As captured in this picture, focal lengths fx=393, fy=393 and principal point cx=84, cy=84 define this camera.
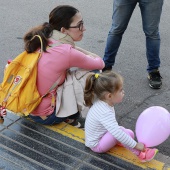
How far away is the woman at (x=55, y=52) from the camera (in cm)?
310

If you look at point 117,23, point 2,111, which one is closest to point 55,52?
point 2,111

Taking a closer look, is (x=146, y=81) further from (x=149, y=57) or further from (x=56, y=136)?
(x=56, y=136)

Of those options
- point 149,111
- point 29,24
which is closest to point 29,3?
point 29,24

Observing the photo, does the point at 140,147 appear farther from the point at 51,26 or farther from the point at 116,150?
the point at 51,26

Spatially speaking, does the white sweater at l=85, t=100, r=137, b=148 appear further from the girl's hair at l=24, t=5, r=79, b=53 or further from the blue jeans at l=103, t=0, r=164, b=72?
the blue jeans at l=103, t=0, r=164, b=72

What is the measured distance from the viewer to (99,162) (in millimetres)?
2883

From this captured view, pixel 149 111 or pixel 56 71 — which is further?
pixel 56 71

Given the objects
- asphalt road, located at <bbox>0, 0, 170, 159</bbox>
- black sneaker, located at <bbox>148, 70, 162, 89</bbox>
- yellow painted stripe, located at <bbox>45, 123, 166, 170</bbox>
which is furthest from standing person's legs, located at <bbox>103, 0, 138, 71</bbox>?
yellow painted stripe, located at <bbox>45, 123, 166, 170</bbox>

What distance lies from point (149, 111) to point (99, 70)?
0.71 meters

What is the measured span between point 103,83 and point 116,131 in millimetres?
356

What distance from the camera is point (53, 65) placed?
310 centimetres

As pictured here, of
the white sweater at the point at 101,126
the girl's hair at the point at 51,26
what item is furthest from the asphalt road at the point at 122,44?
the girl's hair at the point at 51,26

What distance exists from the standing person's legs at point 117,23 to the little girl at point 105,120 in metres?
1.41

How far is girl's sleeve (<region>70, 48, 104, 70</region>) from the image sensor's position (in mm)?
3121
